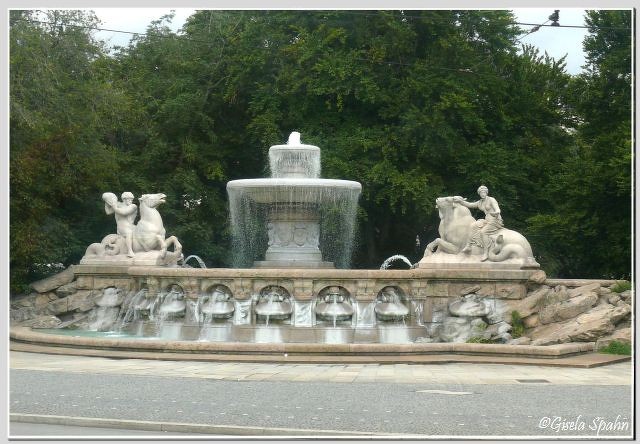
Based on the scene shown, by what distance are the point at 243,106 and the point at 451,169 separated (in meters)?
7.42

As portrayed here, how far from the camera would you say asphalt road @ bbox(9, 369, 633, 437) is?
947 cm

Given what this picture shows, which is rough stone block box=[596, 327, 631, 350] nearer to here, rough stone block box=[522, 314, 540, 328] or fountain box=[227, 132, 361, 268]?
rough stone block box=[522, 314, 540, 328]

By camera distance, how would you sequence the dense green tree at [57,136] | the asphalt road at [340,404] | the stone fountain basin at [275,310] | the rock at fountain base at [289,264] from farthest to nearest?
A: the dense green tree at [57,136] → the rock at fountain base at [289,264] → the stone fountain basin at [275,310] → the asphalt road at [340,404]

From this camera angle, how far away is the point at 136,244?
21062 mm

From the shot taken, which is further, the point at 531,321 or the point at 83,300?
the point at 83,300

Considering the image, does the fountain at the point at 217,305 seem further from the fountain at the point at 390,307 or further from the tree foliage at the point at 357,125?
the tree foliage at the point at 357,125

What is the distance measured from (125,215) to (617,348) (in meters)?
10.2

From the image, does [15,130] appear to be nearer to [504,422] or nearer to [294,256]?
[294,256]

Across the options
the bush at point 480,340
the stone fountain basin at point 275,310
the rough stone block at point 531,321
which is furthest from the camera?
the rough stone block at point 531,321

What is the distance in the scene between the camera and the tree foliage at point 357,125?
2856 cm

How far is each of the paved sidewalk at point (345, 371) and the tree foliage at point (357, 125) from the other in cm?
1279

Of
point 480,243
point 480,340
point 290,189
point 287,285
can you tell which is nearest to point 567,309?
point 480,340

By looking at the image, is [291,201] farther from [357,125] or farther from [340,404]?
[357,125]

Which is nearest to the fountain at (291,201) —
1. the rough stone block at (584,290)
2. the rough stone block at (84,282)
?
the rough stone block at (84,282)
